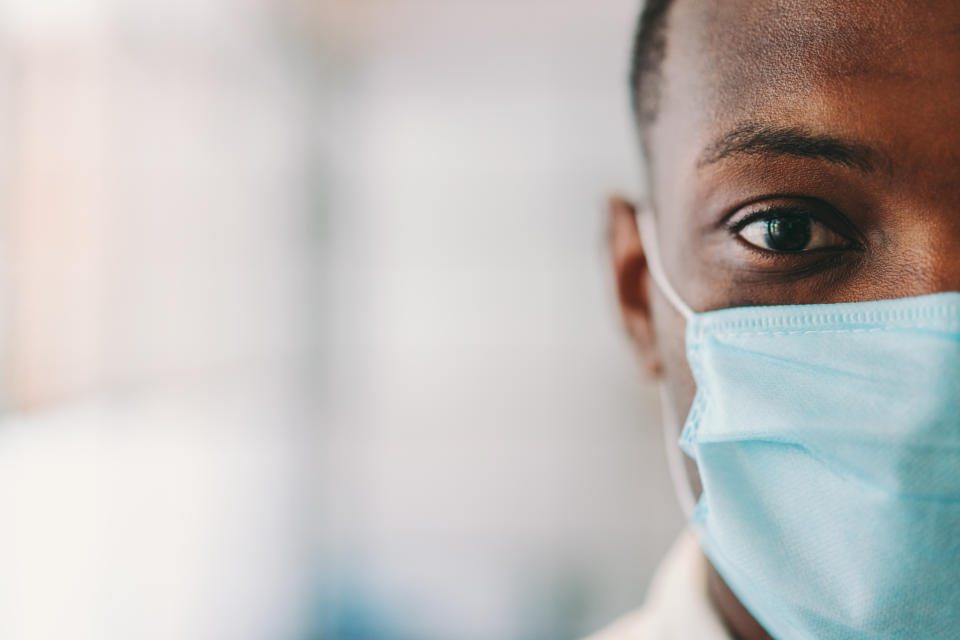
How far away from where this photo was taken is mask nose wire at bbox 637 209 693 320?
86 centimetres

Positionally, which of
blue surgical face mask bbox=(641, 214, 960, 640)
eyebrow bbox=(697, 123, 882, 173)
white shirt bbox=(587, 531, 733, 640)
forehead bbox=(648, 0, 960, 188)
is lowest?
white shirt bbox=(587, 531, 733, 640)

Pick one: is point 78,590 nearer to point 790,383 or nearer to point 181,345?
point 181,345

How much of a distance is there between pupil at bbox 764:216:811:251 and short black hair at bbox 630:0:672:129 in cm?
25

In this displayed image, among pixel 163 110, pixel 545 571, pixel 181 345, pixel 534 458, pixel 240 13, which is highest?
pixel 240 13

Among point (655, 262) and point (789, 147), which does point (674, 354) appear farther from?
point (789, 147)

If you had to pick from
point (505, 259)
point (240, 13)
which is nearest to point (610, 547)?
point (505, 259)

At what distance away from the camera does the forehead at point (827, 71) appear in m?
0.67

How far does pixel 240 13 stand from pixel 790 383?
217cm

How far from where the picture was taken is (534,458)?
287cm

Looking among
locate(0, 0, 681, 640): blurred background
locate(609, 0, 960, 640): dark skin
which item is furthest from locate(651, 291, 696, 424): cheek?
locate(0, 0, 681, 640): blurred background

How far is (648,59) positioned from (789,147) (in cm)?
33

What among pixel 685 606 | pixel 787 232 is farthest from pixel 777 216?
pixel 685 606

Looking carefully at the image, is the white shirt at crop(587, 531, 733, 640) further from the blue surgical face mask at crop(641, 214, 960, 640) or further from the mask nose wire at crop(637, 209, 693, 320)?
the mask nose wire at crop(637, 209, 693, 320)

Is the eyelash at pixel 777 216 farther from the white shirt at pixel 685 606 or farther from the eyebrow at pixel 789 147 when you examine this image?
the white shirt at pixel 685 606
